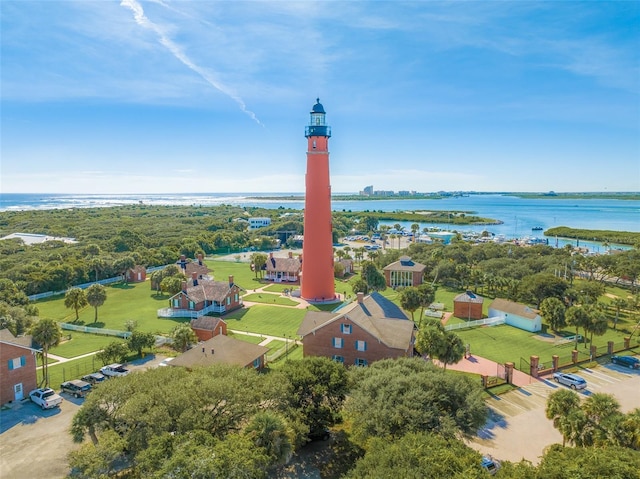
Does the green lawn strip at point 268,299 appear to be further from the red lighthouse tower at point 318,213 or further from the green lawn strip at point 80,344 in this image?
the green lawn strip at point 80,344

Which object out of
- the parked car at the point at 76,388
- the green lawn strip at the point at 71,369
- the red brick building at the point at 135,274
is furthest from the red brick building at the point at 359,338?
the red brick building at the point at 135,274

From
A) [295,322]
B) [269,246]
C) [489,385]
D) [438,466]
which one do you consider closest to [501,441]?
[489,385]

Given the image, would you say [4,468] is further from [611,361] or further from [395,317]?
[611,361]

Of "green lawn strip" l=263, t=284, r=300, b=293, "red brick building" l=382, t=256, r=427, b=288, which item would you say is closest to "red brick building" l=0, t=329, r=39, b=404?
"green lawn strip" l=263, t=284, r=300, b=293

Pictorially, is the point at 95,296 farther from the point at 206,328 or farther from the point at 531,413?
the point at 531,413

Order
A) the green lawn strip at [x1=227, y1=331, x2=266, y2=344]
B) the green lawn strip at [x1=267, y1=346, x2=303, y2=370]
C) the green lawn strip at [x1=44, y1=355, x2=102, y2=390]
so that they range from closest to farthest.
→ the green lawn strip at [x1=44, y1=355, x2=102, y2=390] < the green lawn strip at [x1=267, y1=346, x2=303, y2=370] < the green lawn strip at [x1=227, y1=331, x2=266, y2=344]

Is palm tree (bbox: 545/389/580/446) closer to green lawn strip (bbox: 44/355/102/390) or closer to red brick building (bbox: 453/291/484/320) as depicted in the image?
red brick building (bbox: 453/291/484/320)
